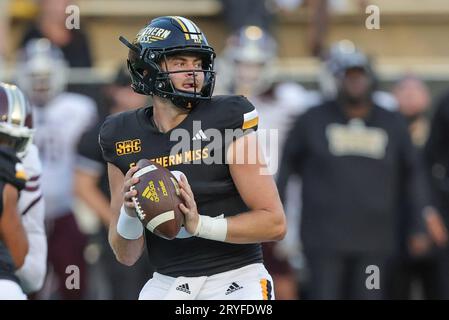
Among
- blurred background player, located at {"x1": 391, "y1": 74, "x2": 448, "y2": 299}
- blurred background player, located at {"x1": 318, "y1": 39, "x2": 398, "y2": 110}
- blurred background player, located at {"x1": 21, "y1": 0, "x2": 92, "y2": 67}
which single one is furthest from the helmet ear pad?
blurred background player, located at {"x1": 21, "y1": 0, "x2": 92, "y2": 67}

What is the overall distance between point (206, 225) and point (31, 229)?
1.27 meters

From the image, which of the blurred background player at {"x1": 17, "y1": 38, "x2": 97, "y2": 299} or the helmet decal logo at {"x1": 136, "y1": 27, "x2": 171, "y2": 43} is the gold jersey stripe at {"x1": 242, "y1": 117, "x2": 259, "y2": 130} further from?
the blurred background player at {"x1": 17, "y1": 38, "x2": 97, "y2": 299}

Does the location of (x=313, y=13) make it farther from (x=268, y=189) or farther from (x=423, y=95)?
(x=268, y=189)

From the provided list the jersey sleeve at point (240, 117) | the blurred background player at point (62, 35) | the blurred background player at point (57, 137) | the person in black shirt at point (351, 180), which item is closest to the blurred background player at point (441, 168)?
the person in black shirt at point (351, 180)

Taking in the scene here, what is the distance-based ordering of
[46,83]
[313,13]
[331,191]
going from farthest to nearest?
[313,13] → [46,83] → [331,191]

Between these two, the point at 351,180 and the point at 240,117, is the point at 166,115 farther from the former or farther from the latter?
the point at 351,180

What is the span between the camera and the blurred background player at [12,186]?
17.0 ft

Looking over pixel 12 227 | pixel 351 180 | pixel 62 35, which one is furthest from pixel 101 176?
pixel 12 227

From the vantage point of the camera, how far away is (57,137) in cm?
880

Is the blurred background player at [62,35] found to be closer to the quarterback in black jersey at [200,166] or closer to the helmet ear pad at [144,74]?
the helmet ear pad at [144,74]

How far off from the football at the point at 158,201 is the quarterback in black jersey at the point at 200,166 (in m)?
0.12

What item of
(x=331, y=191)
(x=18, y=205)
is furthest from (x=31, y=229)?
(x=331, y=191)

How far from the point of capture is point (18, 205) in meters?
5.64

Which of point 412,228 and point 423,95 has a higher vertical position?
point 423,95
